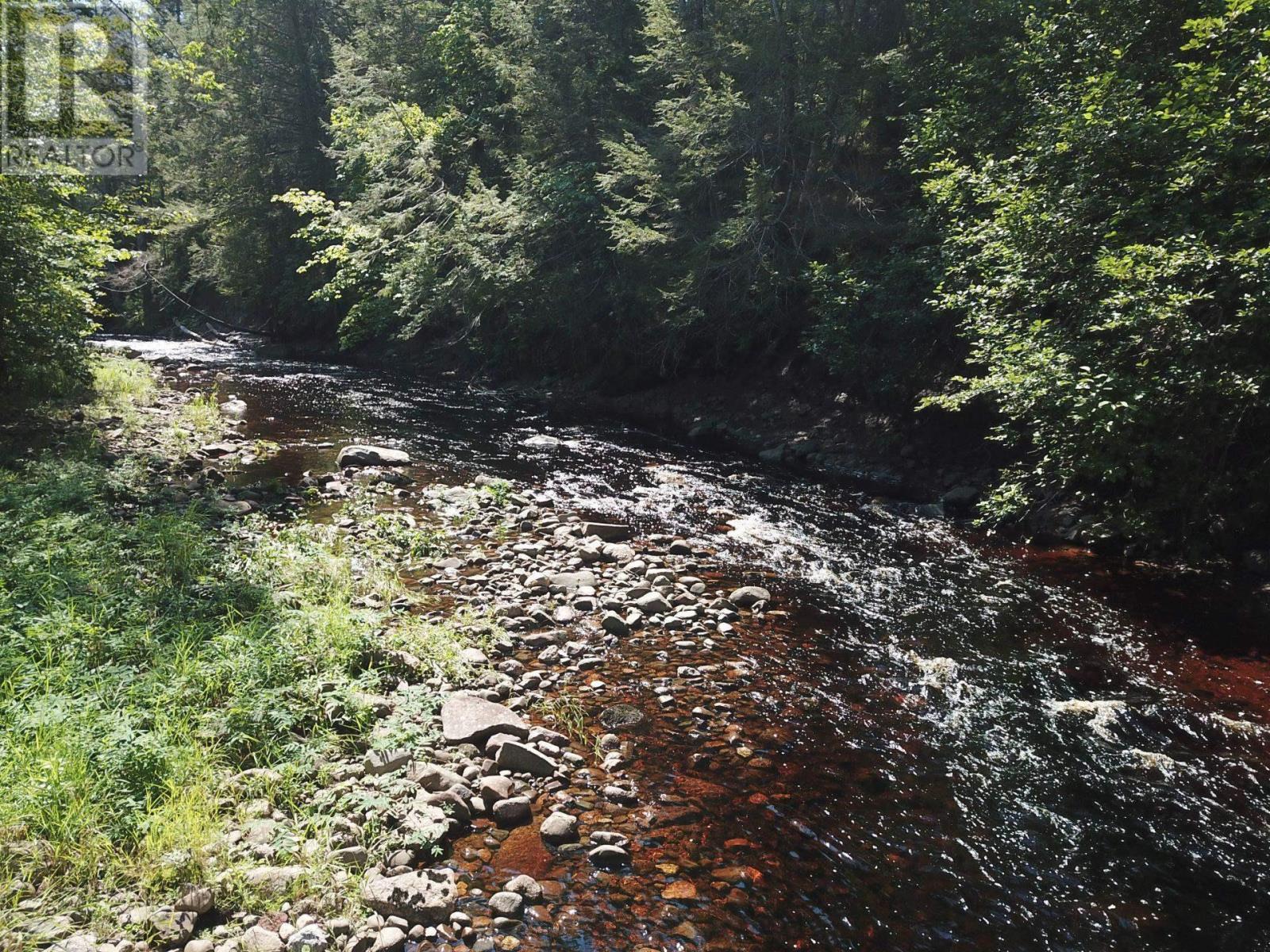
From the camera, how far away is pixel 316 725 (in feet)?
15.9

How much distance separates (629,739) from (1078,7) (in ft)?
41.9

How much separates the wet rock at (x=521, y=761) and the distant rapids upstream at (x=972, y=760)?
651 mm

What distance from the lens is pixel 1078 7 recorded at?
1088 cm

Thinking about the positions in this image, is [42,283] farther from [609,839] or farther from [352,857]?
[609,839]

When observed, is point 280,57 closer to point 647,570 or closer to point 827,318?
point 827,318

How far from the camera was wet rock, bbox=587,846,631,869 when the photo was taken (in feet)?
13.4

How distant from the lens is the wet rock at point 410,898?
3568 mm

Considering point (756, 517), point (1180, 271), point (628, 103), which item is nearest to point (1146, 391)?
point (1180, 271)

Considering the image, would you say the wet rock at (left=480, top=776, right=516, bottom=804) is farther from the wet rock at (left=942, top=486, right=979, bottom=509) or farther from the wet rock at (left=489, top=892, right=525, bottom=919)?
the wet rock at (left=942, top=486, right=979, bottom=509)

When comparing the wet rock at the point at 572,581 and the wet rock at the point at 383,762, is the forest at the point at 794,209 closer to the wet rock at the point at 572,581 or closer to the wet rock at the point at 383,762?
the wet rock at the point at 572,581

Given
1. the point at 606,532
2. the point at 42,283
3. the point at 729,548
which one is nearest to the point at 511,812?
the point at 606,532

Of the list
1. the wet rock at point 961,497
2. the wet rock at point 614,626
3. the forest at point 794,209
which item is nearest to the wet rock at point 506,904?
the wet rock at point 614,626

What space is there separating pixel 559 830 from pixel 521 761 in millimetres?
668

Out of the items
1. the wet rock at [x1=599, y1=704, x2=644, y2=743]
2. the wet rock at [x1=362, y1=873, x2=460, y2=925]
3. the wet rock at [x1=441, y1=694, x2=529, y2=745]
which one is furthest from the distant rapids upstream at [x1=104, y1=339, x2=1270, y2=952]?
the wet rock at [x1=441, y1=694, x2=529, y2=745]
